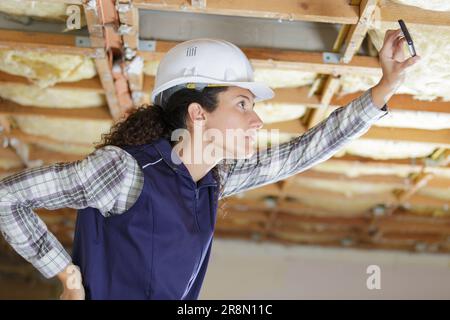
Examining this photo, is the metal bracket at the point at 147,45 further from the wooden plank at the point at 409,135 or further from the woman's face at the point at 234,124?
the wooden plank at the point at 409,135

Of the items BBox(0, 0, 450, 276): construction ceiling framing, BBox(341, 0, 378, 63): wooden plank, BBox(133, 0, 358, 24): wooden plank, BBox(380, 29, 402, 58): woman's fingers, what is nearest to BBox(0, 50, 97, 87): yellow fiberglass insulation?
BBox(0, 0, 450, 276): construction ceiling framing

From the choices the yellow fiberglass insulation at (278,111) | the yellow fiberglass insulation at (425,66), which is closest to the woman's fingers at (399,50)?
the yellow fiberglass insulation at (425,66)

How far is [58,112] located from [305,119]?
4.23 feet

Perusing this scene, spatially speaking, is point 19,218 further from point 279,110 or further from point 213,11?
point 279,110

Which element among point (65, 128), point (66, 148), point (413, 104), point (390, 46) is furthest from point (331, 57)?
point (66, 148)

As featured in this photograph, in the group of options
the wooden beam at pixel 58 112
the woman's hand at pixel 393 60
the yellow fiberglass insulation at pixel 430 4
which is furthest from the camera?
the wooden beam at pixel 58 112

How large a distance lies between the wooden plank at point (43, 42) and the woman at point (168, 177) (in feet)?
2.54

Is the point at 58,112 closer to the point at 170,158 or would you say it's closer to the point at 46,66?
the point at 46,66

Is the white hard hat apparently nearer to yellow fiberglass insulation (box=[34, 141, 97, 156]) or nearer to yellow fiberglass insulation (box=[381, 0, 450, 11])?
yellow fiberglass insulation (box=[381, 0, 450, 11])

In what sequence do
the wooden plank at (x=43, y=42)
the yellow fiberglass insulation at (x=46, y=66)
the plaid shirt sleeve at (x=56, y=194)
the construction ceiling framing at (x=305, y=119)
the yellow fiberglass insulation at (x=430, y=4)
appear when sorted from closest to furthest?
the plaid shirt sleeve at (x=56, y=194), the yellow fiberglass insulation at (x=430, y=4), the construction ceiling framing at (x=305, y=119), the wooden plank at (x=43, y=42), the yellow fiberglass insulation at (x=46, y=66)

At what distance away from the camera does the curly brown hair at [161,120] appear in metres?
1.90

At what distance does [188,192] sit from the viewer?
5.93ft

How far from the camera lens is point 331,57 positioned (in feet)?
9.04
